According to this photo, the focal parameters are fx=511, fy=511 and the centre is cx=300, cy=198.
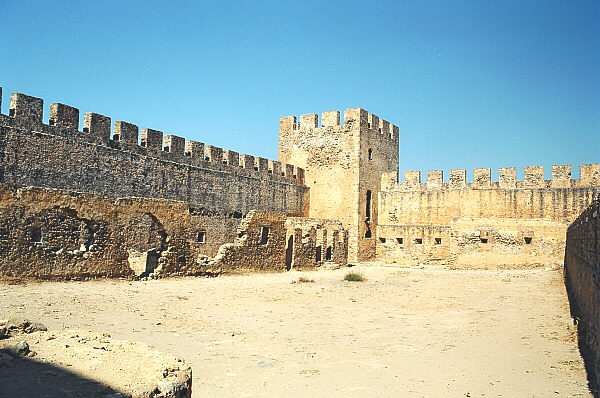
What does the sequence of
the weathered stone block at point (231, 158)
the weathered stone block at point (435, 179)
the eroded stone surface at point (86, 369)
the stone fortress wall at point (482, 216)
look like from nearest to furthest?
the eroded stone surface at point (86, 369) < the stone fortress wall at point (482, 216) < the weathered stone block at point (231, 158) < the weathered stone block at point (435, 179)

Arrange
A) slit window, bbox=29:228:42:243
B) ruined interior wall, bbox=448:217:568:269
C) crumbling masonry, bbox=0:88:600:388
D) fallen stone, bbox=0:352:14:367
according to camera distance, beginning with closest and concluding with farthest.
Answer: fallen stone, bbox=0:352:14:367
slit window, bbox=29:228:42:243
crumbling masonry, bbox=0:88:600:388
ruined interior wall, bbox=448:217:568:269

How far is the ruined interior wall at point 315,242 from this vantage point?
1867 cm

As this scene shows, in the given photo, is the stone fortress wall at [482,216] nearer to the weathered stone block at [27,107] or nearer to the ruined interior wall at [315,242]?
the ruined interior wall at [315,242]

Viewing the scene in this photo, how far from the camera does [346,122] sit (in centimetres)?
2584

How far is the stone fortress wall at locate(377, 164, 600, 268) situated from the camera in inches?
817

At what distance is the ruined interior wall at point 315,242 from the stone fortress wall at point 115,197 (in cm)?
9

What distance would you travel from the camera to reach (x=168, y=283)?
41.6 feet

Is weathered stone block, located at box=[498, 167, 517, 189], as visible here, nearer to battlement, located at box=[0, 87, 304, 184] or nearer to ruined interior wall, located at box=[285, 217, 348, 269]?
ruined interior wall, located at box=[285, 217, 348, 269]

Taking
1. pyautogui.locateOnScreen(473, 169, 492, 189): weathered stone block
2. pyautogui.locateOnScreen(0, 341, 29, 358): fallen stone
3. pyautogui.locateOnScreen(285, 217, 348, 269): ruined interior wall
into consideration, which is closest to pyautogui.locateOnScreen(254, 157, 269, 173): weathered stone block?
pyautogui.locateOnScreen(285, 217, 348, 269): ruined interior wall

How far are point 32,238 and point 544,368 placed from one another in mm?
9652

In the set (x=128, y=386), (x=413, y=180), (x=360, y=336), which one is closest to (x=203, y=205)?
(x=413, y=180)

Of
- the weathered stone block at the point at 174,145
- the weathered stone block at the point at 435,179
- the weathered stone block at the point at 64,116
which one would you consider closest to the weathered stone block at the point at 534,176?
the weathered stone block at the point at 435,179

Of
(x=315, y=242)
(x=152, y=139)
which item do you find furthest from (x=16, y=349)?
(x=315, y=242)

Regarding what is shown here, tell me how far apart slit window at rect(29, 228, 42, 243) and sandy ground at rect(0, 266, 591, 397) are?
3.07 ft
